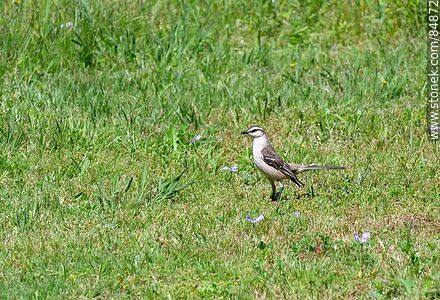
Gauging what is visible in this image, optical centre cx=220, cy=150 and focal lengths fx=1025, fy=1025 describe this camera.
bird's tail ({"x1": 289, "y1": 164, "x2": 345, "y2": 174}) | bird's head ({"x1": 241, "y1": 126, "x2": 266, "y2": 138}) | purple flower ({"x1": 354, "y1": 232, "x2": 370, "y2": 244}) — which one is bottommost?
bird's tail ({"x1": 289, "y1": 164, "x2": 345, "y2": 174})

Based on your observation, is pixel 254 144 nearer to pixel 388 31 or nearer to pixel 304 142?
pixel 304 142

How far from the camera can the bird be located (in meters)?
8.40

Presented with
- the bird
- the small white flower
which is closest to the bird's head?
the bird

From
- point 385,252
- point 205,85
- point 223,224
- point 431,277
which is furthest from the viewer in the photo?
point 205,85

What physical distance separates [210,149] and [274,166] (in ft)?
3.48

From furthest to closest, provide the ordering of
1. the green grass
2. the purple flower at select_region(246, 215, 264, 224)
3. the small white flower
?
the small white flower, the purple flower at select_region(246, 215, 264, 224), the green grass

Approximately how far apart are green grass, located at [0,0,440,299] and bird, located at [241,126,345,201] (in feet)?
0.56

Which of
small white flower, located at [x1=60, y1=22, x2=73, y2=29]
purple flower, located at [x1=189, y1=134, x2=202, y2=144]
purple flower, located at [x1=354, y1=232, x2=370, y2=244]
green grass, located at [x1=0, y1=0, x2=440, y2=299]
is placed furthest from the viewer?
small white flower, located at [x1=60, y1=22, x2=73, y2=29]

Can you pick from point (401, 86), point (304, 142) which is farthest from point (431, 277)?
point (401, 86)

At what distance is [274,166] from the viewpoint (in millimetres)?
8406

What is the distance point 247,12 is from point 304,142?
3342mm

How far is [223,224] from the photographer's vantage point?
25.1 feet

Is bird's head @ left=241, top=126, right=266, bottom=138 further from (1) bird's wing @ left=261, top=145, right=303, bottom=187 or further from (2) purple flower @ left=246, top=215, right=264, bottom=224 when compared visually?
(2) purple flower @ left=246, top=215, right=264, bottom=224

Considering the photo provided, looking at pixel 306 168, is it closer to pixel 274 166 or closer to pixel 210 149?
pixel 274 166
